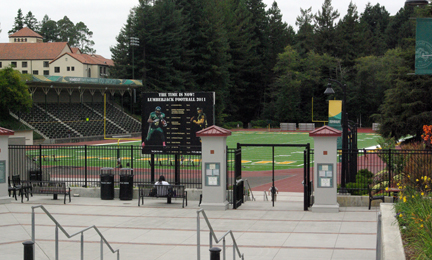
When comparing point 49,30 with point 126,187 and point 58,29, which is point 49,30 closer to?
point 58,29

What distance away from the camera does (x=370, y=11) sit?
458 feet

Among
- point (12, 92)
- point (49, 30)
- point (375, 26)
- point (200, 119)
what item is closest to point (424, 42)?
point (200, 119)

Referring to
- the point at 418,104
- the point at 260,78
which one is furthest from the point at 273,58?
the point at 418,104

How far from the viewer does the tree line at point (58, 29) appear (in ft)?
479

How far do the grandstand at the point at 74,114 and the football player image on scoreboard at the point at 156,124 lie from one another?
39.7 meters

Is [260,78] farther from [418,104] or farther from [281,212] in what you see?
[281,212]

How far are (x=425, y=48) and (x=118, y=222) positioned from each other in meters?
9.81

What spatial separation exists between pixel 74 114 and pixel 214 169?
56.5 meters

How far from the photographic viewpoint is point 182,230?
46.6ft

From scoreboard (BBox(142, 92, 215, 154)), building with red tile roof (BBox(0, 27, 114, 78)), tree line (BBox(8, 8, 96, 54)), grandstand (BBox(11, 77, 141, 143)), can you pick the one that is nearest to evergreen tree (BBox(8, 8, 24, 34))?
tree line (BBox(8, 8, 96, 54))

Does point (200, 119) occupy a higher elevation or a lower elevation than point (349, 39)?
lower

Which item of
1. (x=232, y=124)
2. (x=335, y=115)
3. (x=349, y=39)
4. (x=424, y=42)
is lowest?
(x=232, y=124)

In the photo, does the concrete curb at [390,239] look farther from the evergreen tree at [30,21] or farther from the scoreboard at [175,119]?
the evergreen tree at [30,21]

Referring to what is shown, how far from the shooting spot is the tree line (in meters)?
146
